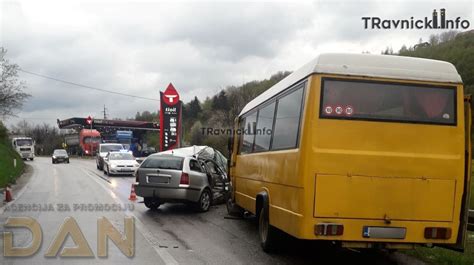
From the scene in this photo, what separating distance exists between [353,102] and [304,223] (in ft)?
5.59

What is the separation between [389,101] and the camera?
647cm

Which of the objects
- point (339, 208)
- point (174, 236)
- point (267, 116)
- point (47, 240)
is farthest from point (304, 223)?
point (47, 240)

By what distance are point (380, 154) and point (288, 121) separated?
1.57 m

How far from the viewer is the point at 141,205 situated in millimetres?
14906

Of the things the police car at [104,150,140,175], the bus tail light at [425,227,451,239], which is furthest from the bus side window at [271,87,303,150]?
the police car at [104,150,140,175]

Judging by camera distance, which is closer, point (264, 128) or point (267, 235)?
point (267, 235)

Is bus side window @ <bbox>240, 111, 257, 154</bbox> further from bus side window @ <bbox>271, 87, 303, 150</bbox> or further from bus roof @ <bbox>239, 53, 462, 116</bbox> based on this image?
bus roof @ <bbox>239, 53, 462, 116</bbox>

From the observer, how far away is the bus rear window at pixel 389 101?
645 cm

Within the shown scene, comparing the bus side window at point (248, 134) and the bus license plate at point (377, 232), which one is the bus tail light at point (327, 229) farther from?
the bus side window at point (248, 134)

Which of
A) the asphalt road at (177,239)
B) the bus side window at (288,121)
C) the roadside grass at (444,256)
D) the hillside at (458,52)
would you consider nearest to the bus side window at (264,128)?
the bus side window at (288,121)

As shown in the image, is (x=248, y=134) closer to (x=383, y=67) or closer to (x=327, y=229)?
(x=383, y=67)

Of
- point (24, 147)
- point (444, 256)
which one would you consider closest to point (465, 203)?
point (444, 256)

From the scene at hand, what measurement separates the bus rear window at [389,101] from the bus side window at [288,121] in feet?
1.84

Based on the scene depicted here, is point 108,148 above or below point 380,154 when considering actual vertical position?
below
